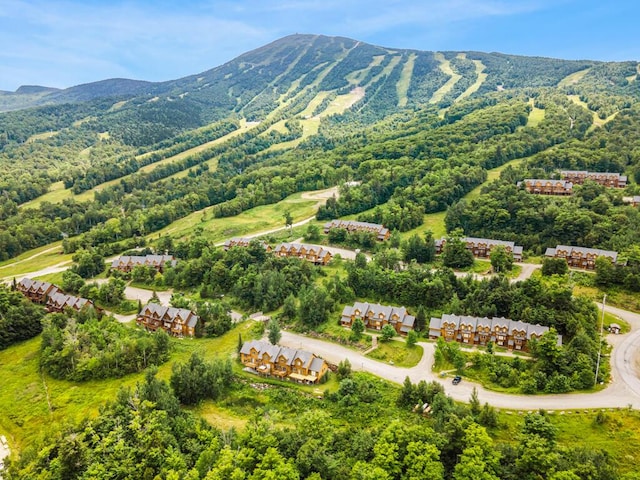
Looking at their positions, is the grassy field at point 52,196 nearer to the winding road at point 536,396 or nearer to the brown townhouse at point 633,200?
the winding road at point 536,396

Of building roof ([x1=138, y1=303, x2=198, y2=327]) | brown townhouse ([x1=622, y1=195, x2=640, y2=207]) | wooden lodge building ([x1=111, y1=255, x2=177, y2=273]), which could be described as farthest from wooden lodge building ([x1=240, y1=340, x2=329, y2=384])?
brown townhouse ([x1=622, y1=195, x2=640, y2=207])

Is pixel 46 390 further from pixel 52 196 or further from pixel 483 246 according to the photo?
pixel 52 196

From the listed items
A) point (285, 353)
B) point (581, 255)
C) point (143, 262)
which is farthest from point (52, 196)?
point (581, 255)

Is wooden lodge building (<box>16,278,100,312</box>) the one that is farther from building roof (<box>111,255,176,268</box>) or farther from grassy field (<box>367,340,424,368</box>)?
grassy field (<box>367,340,424,368</box>)

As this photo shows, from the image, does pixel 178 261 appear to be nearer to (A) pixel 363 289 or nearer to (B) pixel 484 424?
(A) pixel 363 289

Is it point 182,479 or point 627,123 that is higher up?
point 627,123

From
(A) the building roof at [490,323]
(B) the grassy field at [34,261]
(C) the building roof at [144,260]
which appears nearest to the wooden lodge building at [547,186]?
(A) the building roof at [490,323]

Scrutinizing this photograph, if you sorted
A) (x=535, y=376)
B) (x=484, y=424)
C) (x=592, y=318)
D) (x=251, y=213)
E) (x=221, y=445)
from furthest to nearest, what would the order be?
(x=251, y=213) → (x=592, y=318) → (x=535, y=376) → (x=484, y=424) → (x=221, y=445)

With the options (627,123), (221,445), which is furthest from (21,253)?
(627,123)
